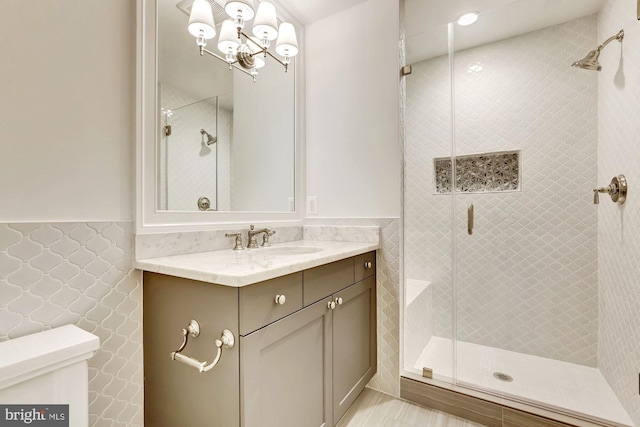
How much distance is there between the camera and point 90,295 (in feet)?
3.20

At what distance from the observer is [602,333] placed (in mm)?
1753

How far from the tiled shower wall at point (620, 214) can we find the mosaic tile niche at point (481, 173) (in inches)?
18.2

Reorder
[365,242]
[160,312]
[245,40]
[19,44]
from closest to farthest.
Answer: [19,44] < [160,312] < [245,40] < [365,242]

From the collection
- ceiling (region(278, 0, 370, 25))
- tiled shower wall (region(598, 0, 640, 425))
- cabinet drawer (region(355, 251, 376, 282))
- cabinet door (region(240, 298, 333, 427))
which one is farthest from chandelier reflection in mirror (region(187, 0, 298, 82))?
tiled shower wall (region(598, 0, 640, 425))

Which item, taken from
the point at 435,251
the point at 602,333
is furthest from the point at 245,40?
the point at 602,333

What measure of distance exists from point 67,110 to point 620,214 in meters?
2.47

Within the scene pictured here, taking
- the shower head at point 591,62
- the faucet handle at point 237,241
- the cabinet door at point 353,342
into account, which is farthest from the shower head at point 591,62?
the faucet handle at point 237,241

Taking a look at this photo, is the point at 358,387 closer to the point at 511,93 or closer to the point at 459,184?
the point at 459,184

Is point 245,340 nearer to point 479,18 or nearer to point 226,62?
point 226,62

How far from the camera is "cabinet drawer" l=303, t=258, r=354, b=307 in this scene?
1121 millimetres

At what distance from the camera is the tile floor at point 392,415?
1.44 meters

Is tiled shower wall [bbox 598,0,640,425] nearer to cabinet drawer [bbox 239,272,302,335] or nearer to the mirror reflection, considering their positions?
cabinet drawer [bbox 239,272,302,335]

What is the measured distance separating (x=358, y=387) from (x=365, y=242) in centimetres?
77

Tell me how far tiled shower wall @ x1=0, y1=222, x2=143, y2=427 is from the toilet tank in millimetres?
92
